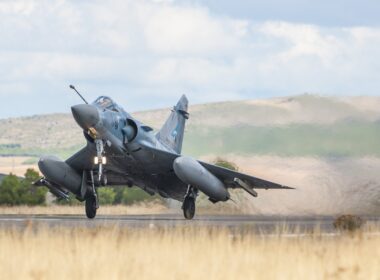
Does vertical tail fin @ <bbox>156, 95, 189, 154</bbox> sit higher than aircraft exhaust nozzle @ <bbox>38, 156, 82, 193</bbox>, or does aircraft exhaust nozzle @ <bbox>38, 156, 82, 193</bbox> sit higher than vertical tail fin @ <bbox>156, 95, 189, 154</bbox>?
vertical tail fin @ <bbox>156, 95, 189, 154</bbox>

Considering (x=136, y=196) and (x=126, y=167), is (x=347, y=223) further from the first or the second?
(x=136, y=196)

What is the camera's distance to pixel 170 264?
11281mm

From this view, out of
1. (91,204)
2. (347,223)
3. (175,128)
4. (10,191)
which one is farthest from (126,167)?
(10,191)

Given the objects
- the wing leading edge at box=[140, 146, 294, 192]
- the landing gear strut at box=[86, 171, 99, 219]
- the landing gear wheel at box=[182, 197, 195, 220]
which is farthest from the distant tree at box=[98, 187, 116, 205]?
the landing gear wheel at box=[182, 197, 195, 220]

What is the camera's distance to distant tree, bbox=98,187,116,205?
64000 mm

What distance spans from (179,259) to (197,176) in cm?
1497

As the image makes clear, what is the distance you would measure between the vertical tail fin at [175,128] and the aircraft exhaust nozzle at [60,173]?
343cm

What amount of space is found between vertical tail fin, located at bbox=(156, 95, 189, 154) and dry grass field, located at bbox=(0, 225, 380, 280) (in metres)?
16.5

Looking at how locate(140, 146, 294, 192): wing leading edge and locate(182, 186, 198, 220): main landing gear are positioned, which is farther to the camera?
locate(182, 186, 198, 220): main landing gear

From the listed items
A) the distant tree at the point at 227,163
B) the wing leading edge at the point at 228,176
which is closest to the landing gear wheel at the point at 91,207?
the wing leading edge at the point at 228,176

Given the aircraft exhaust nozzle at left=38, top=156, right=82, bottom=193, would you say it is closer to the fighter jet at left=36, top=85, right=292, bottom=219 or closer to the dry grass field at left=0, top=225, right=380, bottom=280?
the fighter jet at left=36, top=85, right=292, bottom=219

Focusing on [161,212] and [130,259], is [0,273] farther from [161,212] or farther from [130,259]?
[161,212]

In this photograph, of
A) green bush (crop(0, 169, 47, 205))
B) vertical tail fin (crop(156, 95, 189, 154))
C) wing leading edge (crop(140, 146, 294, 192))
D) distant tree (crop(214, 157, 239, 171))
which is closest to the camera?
wing leading edge (crop(140, 146, 294, 192))

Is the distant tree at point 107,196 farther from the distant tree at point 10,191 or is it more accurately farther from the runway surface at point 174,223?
the runway surface at point 174,223
